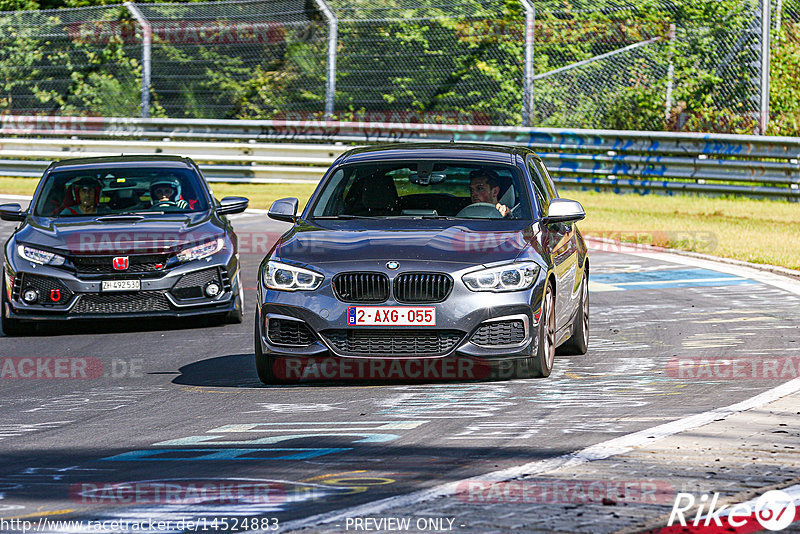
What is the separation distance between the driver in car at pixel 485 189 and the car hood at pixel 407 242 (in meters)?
0.36

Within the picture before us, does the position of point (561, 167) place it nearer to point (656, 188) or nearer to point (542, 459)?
point (656, 188)

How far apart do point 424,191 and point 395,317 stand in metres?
1.63

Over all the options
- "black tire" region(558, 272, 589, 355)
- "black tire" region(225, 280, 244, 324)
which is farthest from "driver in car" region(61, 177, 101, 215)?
"black tire" region(558, 272, 589, 355)

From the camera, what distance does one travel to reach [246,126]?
2830 centimetres

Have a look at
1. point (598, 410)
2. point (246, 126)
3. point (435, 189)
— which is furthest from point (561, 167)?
point (598, 410)

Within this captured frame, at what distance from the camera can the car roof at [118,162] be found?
42.1 feet

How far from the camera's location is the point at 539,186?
10086 mm

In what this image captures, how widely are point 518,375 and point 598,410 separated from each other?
3.92ft

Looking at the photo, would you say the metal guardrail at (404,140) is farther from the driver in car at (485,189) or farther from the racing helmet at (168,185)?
the driver in car at (485,189)
